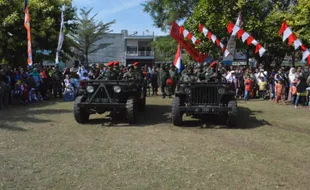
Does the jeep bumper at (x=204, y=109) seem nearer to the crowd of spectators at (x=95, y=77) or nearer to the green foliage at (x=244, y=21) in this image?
the crowd of spectators at (x=95, y=77)

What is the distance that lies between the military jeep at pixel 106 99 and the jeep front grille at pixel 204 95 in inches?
68.1

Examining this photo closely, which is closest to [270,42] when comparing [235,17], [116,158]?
[235,17]

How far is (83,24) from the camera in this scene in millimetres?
43062

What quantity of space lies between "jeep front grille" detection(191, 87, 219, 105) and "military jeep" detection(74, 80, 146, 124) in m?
1.73

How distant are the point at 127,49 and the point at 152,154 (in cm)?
4772

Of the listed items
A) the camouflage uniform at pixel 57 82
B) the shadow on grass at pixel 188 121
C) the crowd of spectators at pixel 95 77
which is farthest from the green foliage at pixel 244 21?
the shadow on grass at pixel 188 121

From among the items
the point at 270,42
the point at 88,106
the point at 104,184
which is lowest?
the point at 104,184

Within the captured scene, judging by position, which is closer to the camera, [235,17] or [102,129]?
[102,129]

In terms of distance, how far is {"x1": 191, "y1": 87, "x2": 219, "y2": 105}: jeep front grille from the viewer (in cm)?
1027

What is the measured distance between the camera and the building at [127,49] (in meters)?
53.2

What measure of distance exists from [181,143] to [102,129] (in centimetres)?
261

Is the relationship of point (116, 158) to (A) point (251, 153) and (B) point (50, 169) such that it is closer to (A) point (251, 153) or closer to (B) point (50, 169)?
(B) point (50, 169)

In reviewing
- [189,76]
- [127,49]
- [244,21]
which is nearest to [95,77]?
[189,76]

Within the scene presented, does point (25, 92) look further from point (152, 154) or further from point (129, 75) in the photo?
point (152, 154)
